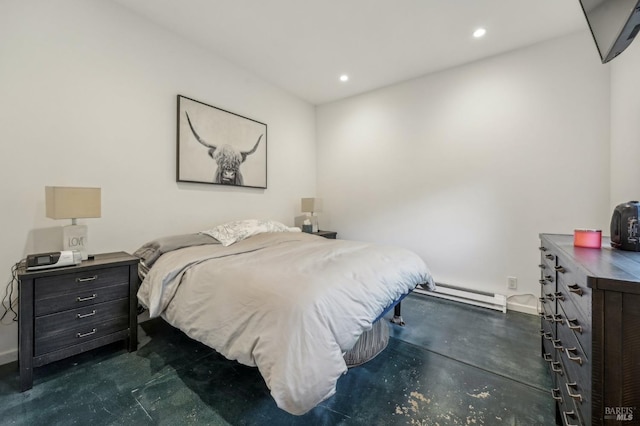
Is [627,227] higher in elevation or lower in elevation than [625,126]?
lower

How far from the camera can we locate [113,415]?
136 centimetres

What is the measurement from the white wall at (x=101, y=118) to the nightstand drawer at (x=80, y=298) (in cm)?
51

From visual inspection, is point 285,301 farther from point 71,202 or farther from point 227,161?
point 227,161

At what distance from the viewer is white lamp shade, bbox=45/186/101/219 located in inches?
66.9

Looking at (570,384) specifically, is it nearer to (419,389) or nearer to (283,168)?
(419,389)

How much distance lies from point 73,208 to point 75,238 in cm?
28

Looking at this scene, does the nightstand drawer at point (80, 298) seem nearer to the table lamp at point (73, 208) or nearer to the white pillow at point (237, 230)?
the table lamp at point (73, 208)

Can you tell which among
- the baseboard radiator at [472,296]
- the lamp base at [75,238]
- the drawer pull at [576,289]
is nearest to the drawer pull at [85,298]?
the lamp base at [75,238]

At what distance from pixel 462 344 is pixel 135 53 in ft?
12.4

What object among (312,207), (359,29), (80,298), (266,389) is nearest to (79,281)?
(80,298)

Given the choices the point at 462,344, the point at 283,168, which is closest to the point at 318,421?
the point at 462,344

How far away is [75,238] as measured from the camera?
188 cm

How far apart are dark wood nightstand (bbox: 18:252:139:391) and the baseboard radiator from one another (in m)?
3.08

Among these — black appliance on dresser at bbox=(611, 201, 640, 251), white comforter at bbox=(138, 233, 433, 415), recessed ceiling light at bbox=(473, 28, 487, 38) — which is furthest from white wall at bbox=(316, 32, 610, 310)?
black appliance on dresser at bbox=(611, 201, 640, 251)
